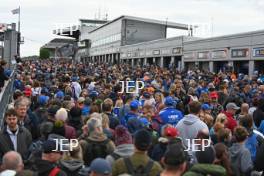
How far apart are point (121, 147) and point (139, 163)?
711mm

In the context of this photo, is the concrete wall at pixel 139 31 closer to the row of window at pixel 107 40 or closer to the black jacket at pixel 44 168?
the row of window at pixel 107 40

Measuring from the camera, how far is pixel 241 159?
648 centimetres

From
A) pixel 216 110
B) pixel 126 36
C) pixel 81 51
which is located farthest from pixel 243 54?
pixel 81 51

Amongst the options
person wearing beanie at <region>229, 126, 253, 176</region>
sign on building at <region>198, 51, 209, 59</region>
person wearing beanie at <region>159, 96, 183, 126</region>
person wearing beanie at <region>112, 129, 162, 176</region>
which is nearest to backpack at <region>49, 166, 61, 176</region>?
person wearing beanie at <region>112, 129, 162, 176</region>

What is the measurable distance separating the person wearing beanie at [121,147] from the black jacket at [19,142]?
1796 mm

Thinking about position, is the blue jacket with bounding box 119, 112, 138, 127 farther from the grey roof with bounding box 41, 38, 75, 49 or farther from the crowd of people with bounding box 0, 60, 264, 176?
the grey roof with bounding box 41, 38, 75, 49

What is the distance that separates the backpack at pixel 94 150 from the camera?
6.36 m

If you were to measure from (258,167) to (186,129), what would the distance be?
5.05 feet

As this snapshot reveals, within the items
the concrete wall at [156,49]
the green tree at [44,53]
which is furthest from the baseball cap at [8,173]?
the green tree at [44,53]

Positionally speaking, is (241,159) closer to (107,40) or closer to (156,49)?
(156,49)

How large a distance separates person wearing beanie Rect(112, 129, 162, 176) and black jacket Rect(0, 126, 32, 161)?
91.0 inches

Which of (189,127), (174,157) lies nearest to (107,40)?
(189,127)

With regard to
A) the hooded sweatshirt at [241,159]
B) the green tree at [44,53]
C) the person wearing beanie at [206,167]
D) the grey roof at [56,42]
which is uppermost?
the grey roof at [56,42]

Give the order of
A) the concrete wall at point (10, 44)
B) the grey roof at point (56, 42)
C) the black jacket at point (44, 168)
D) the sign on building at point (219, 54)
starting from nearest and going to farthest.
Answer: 1. the black jacket at point (44, 168)
2. the concrete wall at point (10, 44)
3. the sign on building at point (219, 54)
4. the grey roof at point (56, 42)
